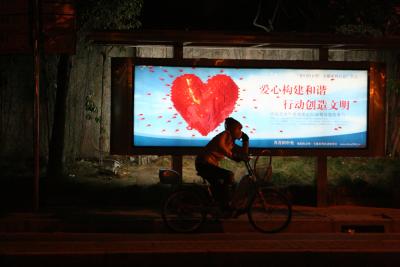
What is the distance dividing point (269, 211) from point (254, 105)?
8.37ft

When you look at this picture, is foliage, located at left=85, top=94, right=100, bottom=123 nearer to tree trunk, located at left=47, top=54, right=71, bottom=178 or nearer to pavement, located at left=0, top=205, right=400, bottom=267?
tree trunk, located at left=47, top=54, right=71, bottom=178

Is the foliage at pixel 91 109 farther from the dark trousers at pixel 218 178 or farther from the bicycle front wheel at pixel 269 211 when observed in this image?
the bicycle front wheel at pixel 269 211

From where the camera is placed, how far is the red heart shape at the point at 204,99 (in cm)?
1252

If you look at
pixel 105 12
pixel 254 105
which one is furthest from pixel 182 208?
pixel 105 12

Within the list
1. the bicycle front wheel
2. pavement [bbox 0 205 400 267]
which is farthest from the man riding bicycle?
pavement [bbox 0 205 400 267]

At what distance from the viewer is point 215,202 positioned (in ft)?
35.2

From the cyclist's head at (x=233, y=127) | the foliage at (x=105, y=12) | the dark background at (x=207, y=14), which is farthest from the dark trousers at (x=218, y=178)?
the dark background at (x=207, y=14)

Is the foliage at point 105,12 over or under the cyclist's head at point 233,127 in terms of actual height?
over

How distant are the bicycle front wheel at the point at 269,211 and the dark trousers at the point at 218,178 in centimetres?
42

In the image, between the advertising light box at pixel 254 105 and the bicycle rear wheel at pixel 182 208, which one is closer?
the bicycle rear wheel at pixel 182 208

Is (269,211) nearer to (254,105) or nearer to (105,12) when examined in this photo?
(254,105)

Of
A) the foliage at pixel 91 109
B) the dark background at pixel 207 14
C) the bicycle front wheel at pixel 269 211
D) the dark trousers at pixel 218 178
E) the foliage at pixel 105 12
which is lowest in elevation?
the bicycle front wheel at pixel 269 211

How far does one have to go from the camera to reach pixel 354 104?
1280 cm

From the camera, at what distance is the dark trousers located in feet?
34.7
